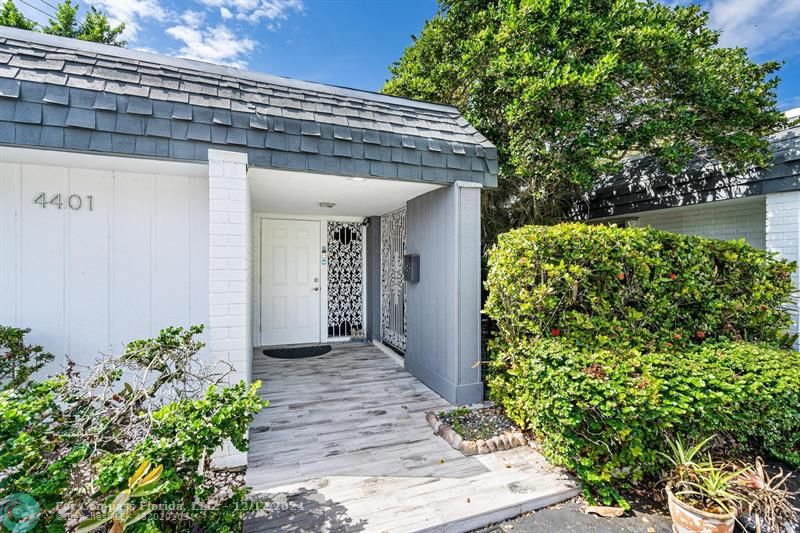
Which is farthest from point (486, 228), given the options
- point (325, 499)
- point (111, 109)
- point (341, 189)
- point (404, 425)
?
point (111, 109)

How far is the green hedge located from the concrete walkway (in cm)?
45

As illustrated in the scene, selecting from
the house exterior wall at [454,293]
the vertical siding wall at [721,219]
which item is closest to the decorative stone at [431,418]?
the house exterior wall at [454,293]

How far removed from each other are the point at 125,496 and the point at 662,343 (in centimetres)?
407

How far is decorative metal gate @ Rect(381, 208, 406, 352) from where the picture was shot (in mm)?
5652

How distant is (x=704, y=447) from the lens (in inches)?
101

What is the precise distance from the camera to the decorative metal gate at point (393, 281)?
18.5 ft

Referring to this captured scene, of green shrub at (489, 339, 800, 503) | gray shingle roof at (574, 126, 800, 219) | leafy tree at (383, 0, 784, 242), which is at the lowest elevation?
green shrub at (489, 339, 800, 503)

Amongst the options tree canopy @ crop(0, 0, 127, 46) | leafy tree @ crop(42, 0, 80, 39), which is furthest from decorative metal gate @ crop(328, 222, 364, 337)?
leafy tree @ crop(42, 0, 80, 39)

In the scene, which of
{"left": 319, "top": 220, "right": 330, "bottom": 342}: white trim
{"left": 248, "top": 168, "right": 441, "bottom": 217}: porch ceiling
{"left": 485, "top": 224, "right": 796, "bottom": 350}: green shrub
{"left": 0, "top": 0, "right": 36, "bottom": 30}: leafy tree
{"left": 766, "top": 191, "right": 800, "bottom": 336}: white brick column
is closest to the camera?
{"left": 485, "top": 224, "right": 796, "bottom": 350}: green shrub

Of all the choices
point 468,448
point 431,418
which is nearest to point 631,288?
point 468,448

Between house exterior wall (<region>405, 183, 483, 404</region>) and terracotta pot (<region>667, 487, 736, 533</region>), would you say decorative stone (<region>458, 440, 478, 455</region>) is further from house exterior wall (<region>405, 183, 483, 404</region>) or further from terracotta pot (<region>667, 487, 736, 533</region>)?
terracotta pot (<region>667, 487, 736, 533</region>)

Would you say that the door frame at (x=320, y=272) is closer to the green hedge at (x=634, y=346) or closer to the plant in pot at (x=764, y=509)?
the green hedge at (x=634, y=346)

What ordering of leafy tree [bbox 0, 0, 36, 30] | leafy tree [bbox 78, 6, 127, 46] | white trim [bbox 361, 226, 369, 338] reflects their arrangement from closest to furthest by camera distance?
white trim [bbox 361, 226, 369, 338]
leafy tree [bbox 0, 0, 36, 30]
leafy tree [bbox 78, 6, 127, 46]

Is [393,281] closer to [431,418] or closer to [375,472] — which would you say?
[431,418]
